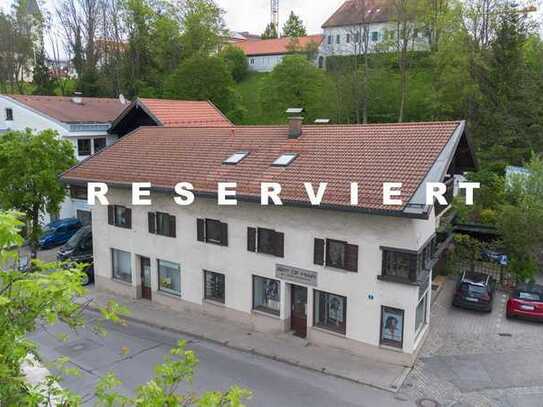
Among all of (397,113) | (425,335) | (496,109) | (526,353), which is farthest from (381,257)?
(397,113)

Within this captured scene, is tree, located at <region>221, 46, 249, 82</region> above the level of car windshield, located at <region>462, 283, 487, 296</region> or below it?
above

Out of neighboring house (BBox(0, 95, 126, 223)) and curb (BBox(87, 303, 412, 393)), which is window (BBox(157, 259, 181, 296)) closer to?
curb (BBox(87, 303, 412, 393))

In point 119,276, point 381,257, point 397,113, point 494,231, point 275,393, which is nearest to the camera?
point 275,393

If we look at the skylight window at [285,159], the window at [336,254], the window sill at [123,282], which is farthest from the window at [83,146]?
the window at [336,254]

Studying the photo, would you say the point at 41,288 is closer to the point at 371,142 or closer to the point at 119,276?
the point at 371,142

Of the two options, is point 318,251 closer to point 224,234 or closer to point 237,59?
point 224,234

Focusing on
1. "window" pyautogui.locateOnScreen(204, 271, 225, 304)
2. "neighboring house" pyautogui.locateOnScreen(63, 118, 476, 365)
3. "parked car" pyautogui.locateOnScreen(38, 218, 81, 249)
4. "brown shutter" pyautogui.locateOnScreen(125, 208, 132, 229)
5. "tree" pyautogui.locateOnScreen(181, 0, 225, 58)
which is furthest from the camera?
"tree" pyautogui.locateOnScreen(181, 0, 225, 58)

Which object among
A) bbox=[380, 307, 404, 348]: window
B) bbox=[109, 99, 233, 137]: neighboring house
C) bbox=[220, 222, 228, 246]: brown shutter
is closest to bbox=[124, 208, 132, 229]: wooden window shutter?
bbox=[220, 222, 228, 246]: brown shutter
